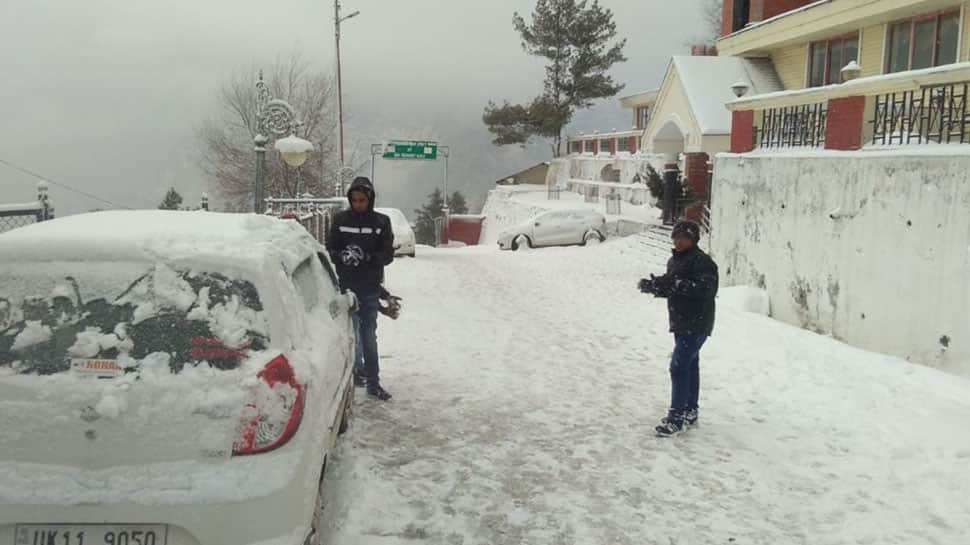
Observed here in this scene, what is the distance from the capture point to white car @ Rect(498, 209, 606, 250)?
24.5m

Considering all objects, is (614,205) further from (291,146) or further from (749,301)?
(749,301)

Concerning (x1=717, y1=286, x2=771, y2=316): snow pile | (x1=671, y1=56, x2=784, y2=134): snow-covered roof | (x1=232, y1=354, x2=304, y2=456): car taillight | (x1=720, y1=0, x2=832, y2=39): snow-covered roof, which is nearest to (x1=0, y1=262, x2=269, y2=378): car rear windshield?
(x1=232, y1=354, x2=304, y2=456): car taillight

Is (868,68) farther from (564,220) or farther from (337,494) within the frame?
(337,494)

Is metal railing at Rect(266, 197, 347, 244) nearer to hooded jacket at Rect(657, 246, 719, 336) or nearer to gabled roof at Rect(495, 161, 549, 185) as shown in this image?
hooded jacket at Rect(657, 246, 719, 336)

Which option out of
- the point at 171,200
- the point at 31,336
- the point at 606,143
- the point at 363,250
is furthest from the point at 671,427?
the point at 171,200

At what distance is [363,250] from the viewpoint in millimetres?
6434

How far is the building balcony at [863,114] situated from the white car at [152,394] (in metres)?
7.41

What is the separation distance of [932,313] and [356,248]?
563 cm

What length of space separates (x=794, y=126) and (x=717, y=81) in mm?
16128

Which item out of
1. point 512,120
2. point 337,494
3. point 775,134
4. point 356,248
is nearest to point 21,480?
point 337,494

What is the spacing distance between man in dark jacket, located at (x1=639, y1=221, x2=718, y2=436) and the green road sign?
34391 millimetres

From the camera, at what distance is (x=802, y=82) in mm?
23109

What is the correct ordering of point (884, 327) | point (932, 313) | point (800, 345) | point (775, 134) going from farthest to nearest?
point (775, 134), point (800, 345), point (884, 327), point (932, 313)

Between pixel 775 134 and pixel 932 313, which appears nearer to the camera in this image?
pixel 932 313
